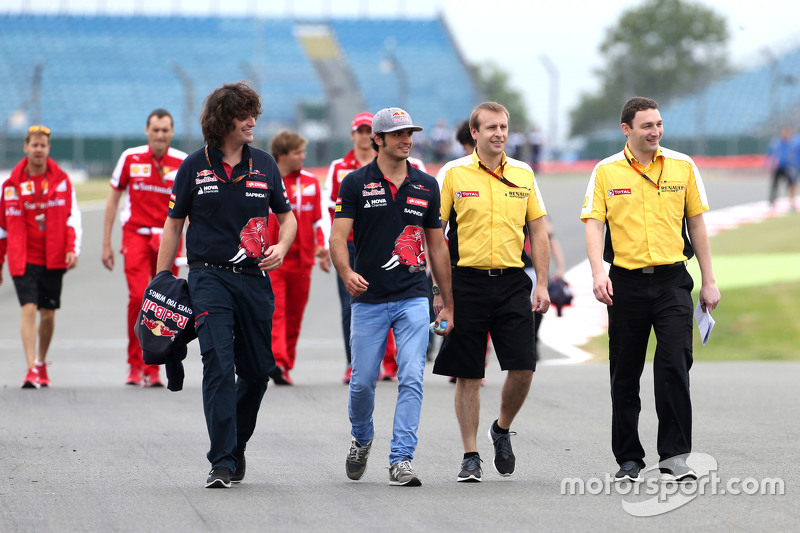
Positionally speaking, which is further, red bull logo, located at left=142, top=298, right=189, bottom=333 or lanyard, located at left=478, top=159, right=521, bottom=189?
lanyard, located at left=478, top=159, right=521, bottom=189

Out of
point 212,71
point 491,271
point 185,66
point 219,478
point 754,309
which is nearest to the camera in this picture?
point 219,478

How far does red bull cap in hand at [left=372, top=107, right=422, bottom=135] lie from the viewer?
6250 millimetres

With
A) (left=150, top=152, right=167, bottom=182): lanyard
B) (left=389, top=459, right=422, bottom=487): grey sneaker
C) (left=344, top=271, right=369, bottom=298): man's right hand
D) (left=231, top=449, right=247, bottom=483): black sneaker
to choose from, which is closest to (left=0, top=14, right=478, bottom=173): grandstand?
(left=150, top=152, right=167, bottom=182): lanyard

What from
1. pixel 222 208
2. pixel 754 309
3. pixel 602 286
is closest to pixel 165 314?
pixel 222 208

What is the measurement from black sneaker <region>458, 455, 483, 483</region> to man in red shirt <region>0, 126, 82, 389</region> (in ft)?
16.2

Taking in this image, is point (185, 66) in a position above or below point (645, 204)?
above

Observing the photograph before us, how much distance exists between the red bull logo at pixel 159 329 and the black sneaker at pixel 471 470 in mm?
1573

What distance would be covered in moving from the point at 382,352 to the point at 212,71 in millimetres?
55735

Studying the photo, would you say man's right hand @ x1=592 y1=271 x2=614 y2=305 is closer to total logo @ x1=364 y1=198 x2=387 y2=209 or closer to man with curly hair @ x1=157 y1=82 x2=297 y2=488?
total logo @ x1=364 y1=198 x2=387 y2=209

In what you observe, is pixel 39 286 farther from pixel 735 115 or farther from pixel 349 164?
pixel 735 115

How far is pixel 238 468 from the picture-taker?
6176mm

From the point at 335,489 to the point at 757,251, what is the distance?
16.5 meters

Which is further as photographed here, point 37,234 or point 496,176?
point 37,234

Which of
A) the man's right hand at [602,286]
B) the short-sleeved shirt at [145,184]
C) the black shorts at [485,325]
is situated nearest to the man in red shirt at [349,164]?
the short-sleeved shirt at [145,184]
